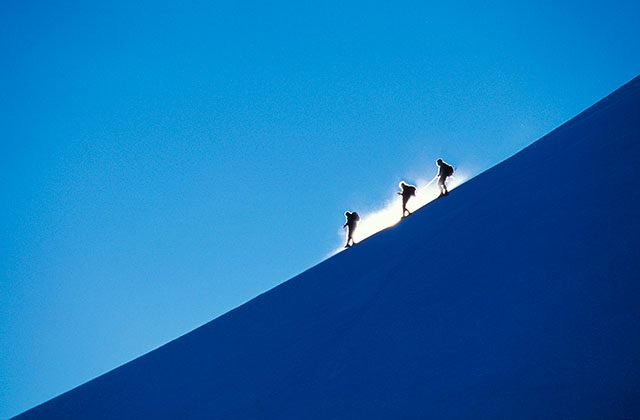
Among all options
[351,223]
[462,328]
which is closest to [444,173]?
[351,223]

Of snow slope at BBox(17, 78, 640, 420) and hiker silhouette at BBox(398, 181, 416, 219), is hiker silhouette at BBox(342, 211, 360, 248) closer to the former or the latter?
hiker silhouette at BBox(398, 181, 416, 219)

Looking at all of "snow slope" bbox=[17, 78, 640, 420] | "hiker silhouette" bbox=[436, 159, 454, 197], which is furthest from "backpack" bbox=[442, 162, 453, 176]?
"snow slope" bbox=[17, 78, 640, 420]

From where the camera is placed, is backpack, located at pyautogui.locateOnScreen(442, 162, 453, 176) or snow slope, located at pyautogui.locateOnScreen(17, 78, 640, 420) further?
backpack, located at pyautogui.locateOnScreen(442, 162, 453, 176)

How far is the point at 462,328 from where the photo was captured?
277 cm

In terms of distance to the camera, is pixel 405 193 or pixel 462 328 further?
pixel 405 193

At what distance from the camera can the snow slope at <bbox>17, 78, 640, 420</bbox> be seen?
6.49 ft

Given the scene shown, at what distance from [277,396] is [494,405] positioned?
1.96 m

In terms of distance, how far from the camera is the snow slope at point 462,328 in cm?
198

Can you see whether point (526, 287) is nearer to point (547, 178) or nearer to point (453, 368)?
point (453, 368)

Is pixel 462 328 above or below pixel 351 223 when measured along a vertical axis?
below

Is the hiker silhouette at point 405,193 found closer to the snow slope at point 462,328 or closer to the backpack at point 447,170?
the backpack at point 447,170

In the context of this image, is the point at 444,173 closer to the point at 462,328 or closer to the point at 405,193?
the point at 405,193

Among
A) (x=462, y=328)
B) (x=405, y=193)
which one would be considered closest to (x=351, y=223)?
(x=405, y=193)

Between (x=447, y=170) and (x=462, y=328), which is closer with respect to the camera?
(x=462, y=328)
